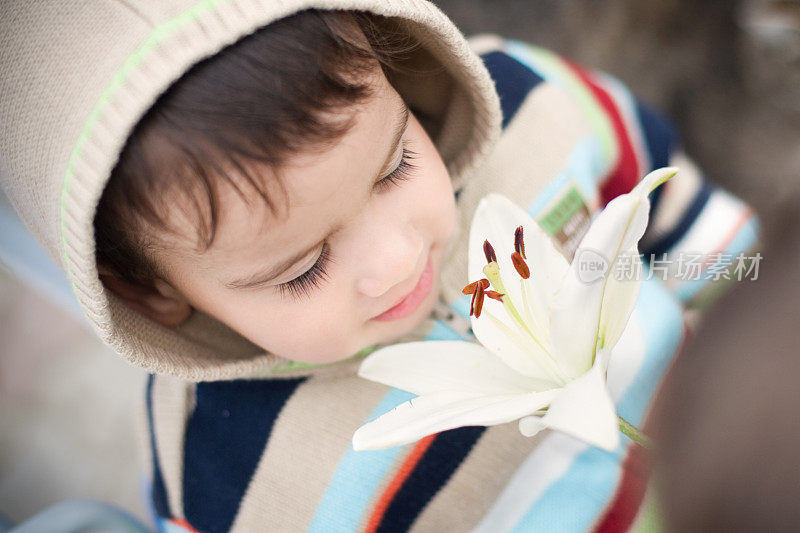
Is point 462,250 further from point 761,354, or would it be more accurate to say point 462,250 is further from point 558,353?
point 761,354

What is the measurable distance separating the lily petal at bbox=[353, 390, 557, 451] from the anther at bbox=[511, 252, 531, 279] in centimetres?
8

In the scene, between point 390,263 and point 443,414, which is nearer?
point 443,414

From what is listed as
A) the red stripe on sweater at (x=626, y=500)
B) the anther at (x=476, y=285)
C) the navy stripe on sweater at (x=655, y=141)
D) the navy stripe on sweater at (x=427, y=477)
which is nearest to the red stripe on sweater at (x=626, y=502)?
the red stripe on sweater at (x=626, y=500)

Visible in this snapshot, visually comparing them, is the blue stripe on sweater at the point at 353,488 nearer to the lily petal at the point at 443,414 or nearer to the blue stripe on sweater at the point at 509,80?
the lily petal at the point at 443,414

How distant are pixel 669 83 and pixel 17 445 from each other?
137cm

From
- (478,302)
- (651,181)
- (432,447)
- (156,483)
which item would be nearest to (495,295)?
(478,302)

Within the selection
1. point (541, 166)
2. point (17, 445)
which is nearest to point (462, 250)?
point (541, 166)

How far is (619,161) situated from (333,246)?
1.51ft

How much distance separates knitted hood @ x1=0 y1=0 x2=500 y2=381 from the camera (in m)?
0.39

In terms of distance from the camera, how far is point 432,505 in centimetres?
63

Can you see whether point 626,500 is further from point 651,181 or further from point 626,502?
point 651,181

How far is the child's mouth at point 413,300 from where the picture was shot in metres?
0.57

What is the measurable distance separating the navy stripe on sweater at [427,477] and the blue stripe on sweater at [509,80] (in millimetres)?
360

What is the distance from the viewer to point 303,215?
43 centimetres
